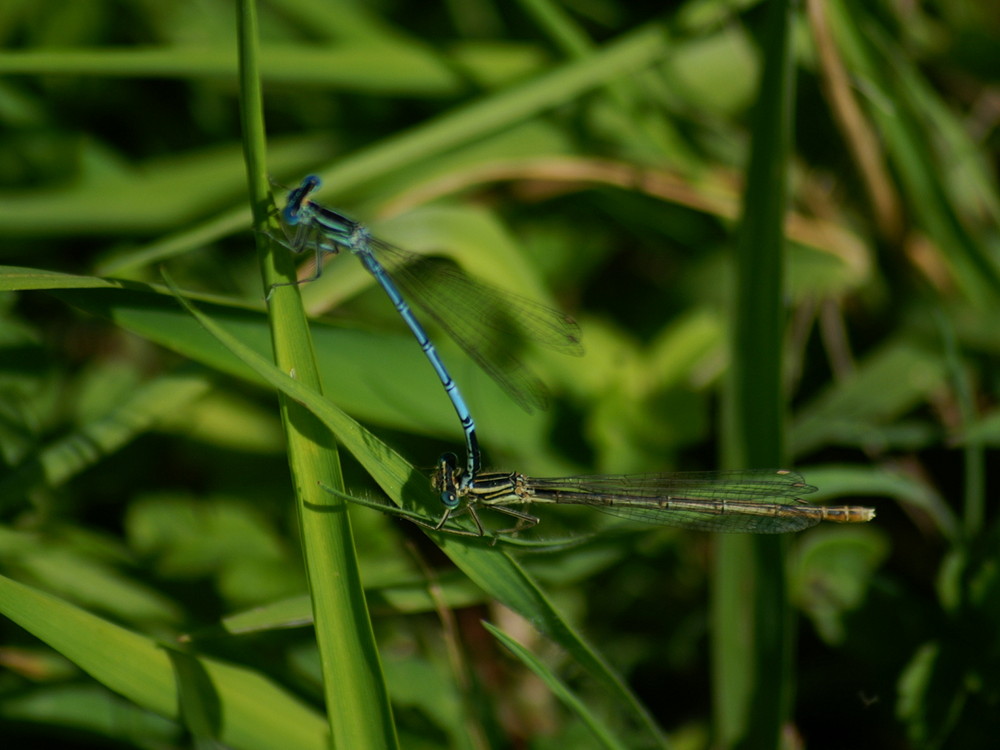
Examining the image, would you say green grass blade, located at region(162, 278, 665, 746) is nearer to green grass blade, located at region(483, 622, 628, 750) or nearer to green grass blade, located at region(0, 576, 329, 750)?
green grass blade, located at region(483, 622, 628, 750)

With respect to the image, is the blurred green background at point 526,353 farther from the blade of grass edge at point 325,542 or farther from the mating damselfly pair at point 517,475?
the blade of grass edge at point 325,542

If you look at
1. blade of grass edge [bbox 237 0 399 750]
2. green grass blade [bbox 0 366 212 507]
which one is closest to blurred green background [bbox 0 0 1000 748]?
green grass blade [bbox 0 366 212 507]

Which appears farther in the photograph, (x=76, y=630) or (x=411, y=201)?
(x=411, y=201)

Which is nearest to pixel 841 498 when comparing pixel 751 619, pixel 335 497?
pixel 751 619

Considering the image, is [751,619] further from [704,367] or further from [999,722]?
[704,367]

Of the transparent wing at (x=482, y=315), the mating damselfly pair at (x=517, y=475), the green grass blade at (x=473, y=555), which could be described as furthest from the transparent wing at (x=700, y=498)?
the green grass blade at (x=473, y=555)
